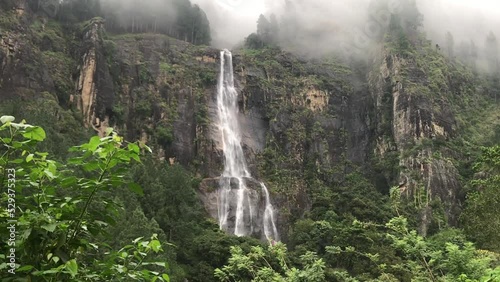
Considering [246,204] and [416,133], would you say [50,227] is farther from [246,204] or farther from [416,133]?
[416,133]

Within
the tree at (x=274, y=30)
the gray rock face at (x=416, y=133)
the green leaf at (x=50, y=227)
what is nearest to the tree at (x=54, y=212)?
the green leaf at (x=50, y=227)

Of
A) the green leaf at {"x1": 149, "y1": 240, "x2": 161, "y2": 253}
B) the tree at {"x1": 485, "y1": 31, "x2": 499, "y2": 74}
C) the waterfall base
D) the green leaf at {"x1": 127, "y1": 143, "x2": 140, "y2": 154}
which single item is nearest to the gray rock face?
the waterfall base

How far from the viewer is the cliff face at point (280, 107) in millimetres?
43312

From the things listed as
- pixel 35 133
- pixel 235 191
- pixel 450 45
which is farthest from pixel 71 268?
pixel 450 45

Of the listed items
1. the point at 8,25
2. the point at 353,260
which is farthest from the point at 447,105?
the point at 8,25

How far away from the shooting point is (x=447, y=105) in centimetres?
5488

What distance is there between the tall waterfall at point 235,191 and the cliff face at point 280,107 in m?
1.01

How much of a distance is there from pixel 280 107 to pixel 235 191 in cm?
1599

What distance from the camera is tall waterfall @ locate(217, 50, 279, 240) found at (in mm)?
41406

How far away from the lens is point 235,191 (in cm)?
4359

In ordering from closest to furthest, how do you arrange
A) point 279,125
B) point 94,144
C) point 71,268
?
point 71,268, point 94,144, point 279,125

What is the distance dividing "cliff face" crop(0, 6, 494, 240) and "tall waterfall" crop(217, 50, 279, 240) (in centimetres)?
Result: 101

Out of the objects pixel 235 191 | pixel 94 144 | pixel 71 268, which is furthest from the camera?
pixel 235 191

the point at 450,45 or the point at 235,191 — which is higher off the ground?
the point at 450,45
